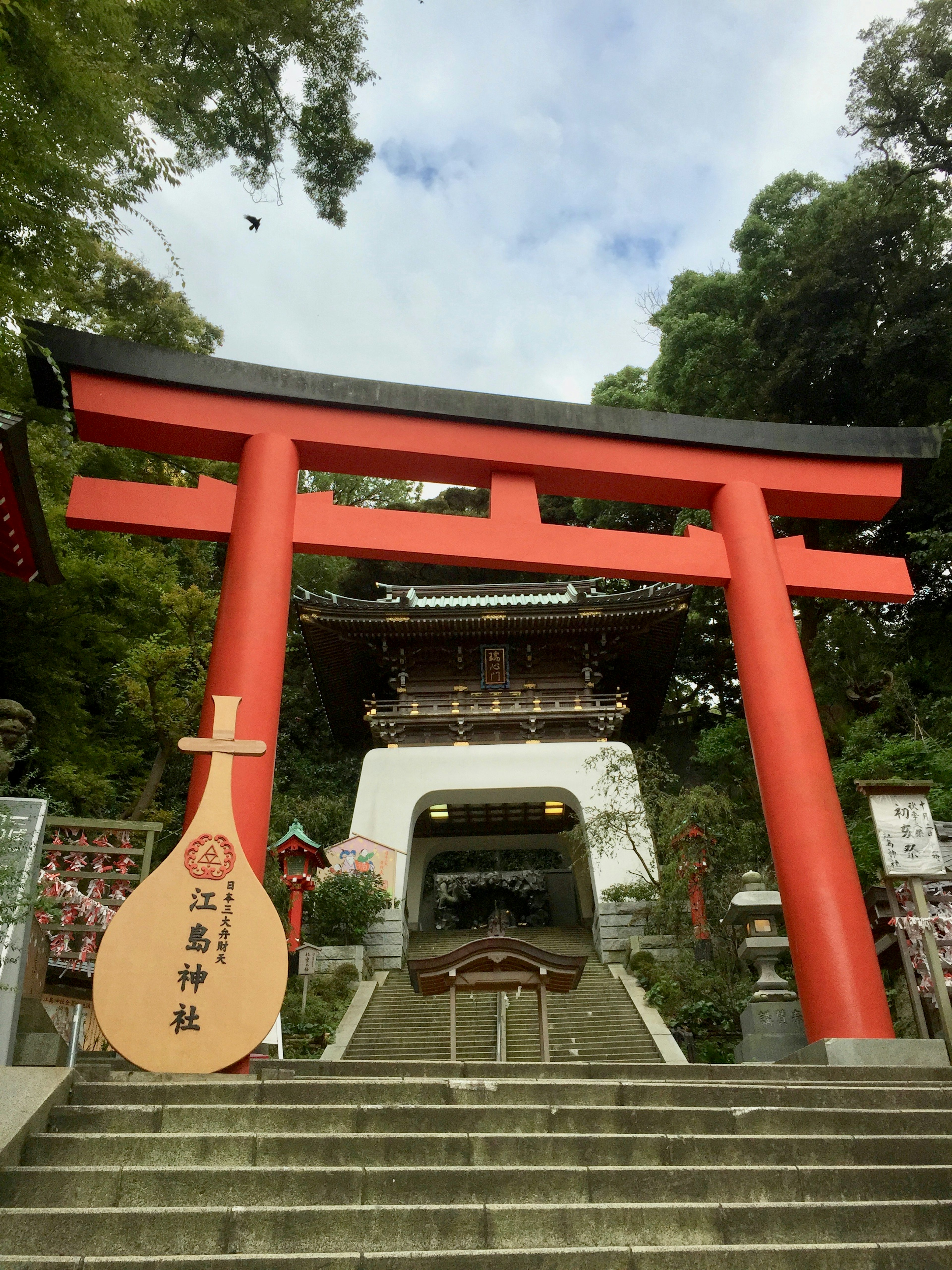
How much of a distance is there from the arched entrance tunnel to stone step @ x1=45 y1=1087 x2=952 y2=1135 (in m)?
12.0

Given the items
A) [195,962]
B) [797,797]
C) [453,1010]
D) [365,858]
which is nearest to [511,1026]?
[453,1010]

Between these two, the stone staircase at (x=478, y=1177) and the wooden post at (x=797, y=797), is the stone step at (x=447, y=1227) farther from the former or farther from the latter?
the wooden post at (x=797, y=797)

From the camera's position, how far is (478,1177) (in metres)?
2.82

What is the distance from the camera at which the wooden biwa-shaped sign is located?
4.01 metres

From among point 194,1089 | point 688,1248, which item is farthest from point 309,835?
point 688,1248

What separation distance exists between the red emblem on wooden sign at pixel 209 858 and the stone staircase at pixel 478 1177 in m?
0.88

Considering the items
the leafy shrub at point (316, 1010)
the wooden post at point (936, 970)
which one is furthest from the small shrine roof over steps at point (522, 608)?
the wooden post at point (936, 970)

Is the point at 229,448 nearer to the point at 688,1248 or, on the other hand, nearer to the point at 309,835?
the point at 688,1248

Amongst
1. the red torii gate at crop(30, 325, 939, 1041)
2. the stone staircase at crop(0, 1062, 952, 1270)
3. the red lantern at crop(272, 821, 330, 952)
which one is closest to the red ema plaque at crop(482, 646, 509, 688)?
the red lantern at crop(272, 821, 330, 952)

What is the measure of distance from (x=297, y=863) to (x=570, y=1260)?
381 inches

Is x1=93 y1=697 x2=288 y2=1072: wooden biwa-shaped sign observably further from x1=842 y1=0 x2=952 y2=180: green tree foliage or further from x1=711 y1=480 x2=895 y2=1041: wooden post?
x1=842 y1=0 x2=952 y2=180: green tree foliage

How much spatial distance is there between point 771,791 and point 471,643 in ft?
34.2

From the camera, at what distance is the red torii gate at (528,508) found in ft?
18.4

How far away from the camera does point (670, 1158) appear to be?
3137mm
